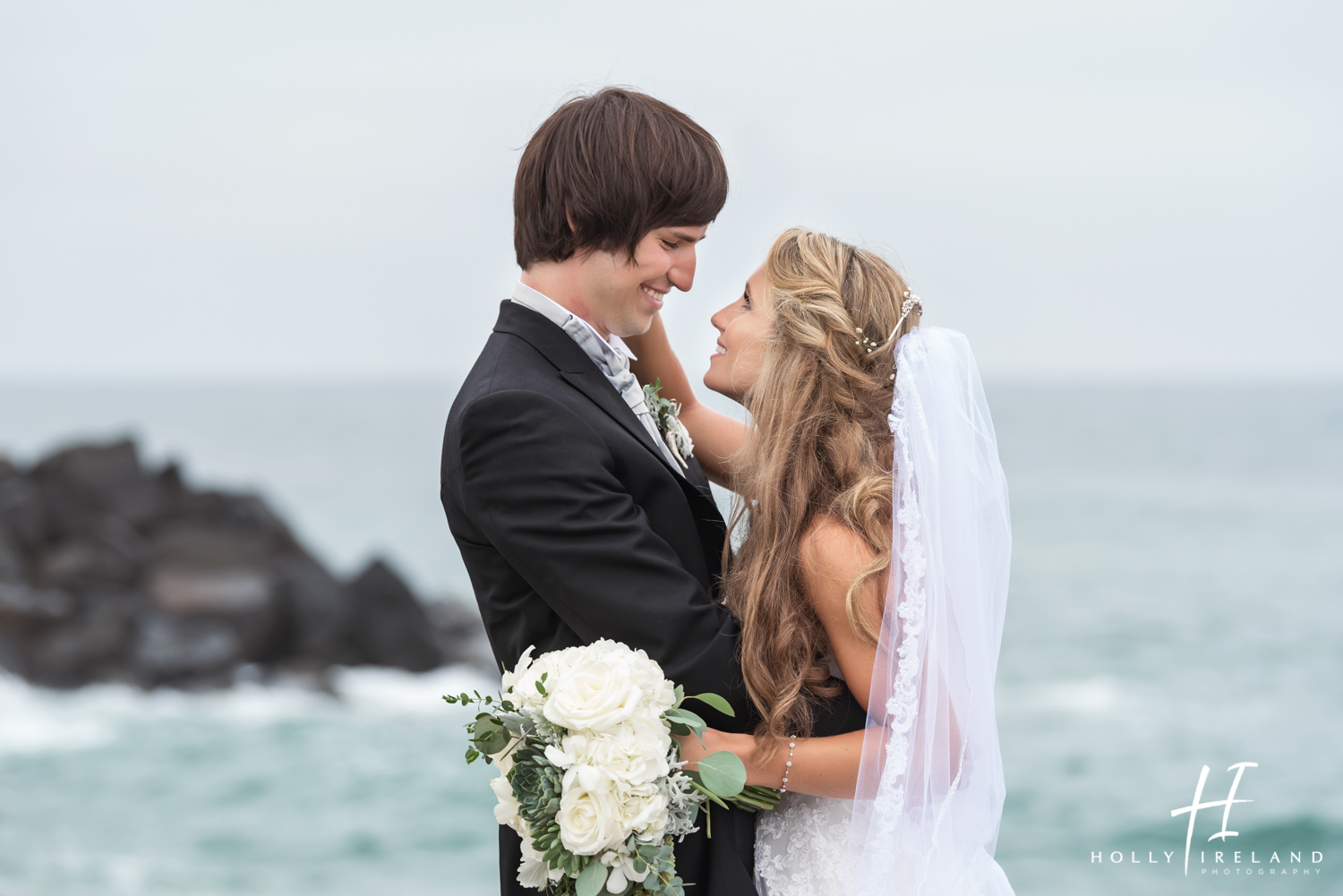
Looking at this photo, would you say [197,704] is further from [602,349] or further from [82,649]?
[602,349]

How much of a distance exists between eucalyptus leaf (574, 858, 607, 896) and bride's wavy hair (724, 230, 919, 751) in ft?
1.59

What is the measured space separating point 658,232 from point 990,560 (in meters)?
1.13

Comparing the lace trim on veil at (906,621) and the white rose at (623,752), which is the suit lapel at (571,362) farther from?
the white rose at (623,752)

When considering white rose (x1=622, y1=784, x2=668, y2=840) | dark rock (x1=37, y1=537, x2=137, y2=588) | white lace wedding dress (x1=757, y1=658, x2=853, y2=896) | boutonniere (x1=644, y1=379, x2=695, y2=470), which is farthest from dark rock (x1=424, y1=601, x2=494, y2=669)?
white rose (x1=622, y1=784, x2=668, y2=840)

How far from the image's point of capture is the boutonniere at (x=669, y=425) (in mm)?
3031

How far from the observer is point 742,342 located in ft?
9.74

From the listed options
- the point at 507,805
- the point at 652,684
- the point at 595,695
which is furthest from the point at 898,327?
the point at 507,805

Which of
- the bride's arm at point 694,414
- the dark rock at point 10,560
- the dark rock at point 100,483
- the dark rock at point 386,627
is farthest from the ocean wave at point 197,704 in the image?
the bride's arm at point 694,414

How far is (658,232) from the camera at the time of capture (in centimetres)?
264

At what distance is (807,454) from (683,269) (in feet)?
1.78

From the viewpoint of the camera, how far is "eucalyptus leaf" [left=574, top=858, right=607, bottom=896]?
2.25 metres

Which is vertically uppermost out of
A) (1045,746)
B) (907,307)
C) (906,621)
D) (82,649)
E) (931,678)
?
(907,307)

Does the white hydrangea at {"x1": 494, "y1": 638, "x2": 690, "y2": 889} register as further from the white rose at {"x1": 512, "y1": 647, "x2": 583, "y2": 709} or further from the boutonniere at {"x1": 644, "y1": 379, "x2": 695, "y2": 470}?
the boutonniere at {"x1": 644, "y1": 379, "x2": 695, "y2": 470}

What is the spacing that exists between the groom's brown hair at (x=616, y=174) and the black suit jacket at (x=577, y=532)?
0.79 feet
